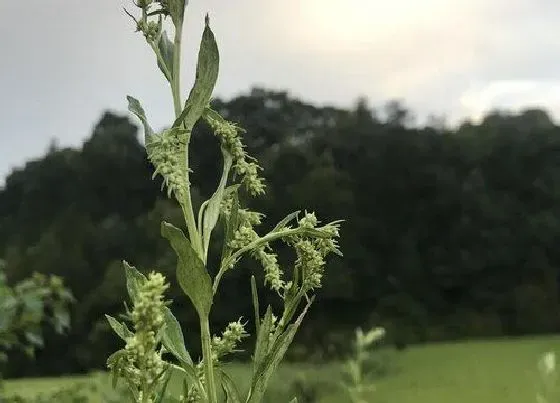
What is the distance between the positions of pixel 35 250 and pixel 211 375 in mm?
9856

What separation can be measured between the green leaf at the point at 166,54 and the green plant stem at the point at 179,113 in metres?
0.01

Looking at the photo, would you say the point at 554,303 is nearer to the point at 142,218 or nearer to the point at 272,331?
the point at 142,218

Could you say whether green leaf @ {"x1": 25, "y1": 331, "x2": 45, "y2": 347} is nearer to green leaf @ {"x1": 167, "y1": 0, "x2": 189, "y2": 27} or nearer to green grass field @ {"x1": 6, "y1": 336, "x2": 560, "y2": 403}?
green leaf @ {"x1": 167, "y1": 0, "x2": 189, "y2": 27}

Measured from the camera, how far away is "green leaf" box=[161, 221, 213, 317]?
0.70 meters

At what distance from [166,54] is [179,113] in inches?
2.9

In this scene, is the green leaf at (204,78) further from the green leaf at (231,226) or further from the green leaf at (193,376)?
the green leaf at (193,376)

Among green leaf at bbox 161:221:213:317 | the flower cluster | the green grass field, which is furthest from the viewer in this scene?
the green grass field

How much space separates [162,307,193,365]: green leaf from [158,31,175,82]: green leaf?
229mm

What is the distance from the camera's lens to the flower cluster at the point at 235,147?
31.6 inches

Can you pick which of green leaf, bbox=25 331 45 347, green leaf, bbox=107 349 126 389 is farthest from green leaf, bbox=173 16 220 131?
green leaf, bbox=25 331 45 347

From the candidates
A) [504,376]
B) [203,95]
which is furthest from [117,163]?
[203,95]

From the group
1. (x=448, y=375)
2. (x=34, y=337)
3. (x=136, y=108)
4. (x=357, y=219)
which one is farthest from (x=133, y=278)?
(x=357, y=219)

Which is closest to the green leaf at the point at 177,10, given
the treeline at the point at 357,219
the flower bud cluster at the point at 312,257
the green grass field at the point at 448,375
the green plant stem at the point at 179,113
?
the green plant stem at the point at 179,113

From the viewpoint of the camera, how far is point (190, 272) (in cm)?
72
